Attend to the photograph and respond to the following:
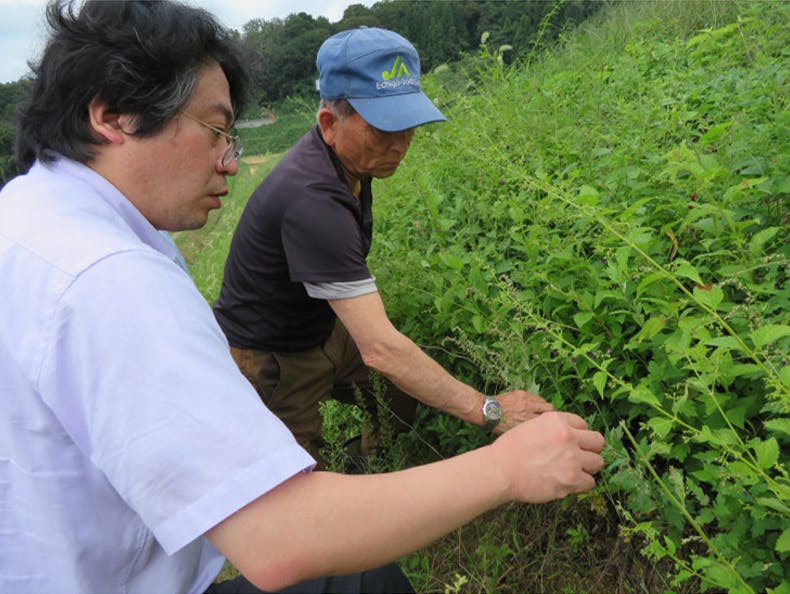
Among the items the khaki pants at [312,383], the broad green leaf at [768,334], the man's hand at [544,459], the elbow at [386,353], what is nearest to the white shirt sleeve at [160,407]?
the man's hand at [544,459]

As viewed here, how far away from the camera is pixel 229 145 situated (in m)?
1.76

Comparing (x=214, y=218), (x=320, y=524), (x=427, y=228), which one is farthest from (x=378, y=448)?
(x=214, y=218)

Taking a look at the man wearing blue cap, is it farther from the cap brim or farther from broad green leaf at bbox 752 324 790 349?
broad green leaf at bbox 752 324 790 349

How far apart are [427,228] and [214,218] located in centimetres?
1844

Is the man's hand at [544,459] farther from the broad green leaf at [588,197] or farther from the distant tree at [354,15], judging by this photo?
the distant tree at [354,15]

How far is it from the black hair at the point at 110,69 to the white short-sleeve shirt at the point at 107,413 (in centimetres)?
23

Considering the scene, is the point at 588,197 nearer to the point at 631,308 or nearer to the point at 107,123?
the point at 631,308

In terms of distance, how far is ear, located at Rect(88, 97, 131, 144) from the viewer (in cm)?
152

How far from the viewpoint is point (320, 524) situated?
1.12 meters

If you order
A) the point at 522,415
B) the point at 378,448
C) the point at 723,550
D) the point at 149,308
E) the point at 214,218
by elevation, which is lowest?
the point at 214,218

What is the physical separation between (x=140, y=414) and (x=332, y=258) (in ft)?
4.27

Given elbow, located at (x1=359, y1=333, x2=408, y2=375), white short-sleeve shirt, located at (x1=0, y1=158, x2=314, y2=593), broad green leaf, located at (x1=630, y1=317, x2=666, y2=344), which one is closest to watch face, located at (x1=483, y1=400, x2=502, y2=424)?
elbow, located at (x1=359, y1=333, x2=408, y2=375)

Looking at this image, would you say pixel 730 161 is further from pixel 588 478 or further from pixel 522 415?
pixel 588 478

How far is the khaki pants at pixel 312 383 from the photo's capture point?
298cm
